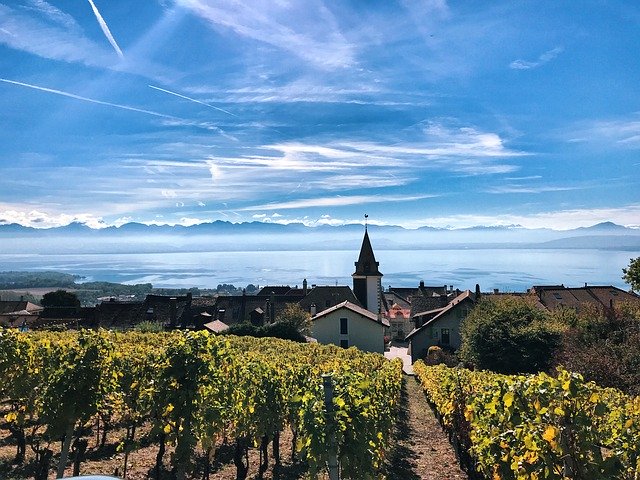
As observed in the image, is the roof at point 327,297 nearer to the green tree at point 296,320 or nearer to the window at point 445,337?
the green tree at point 296,320

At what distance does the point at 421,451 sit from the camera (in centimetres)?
1371

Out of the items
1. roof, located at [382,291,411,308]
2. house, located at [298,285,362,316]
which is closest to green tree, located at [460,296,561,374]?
house, located at [298,285,362,316]

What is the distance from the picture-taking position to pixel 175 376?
7180 mm

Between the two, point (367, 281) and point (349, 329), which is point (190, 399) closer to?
point (349, 329)

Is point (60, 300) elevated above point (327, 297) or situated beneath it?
situated beneath

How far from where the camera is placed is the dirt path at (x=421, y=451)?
11.3 m

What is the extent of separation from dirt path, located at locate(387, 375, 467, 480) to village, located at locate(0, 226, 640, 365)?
2252 cm

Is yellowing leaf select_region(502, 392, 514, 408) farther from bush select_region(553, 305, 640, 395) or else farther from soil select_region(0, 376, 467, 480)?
bush select_region(553, 305, 640, 395)

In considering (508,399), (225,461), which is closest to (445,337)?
(225,461)

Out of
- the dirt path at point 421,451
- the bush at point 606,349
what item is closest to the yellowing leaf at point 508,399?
the dirt path at point 421,451

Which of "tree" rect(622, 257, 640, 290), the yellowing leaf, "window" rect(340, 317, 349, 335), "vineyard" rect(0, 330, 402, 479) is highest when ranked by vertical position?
"tree" rect(622, 257, 640, 290)

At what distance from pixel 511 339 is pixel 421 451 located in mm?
17726

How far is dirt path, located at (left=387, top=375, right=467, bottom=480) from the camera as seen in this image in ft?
37.0

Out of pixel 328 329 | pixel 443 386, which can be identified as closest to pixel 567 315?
pixel 328 329
